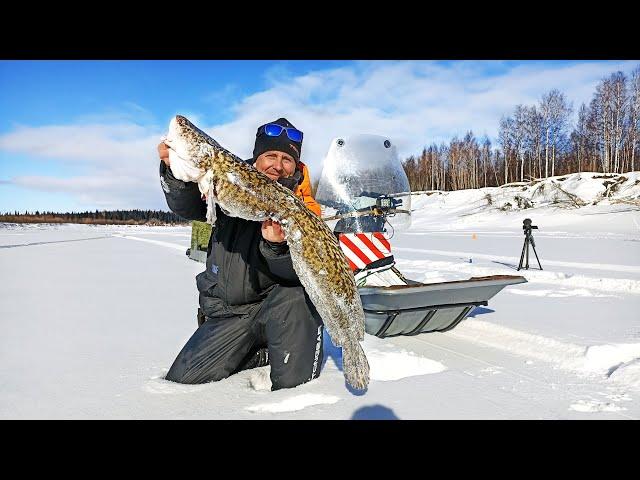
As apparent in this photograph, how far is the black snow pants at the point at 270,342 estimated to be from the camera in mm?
2949

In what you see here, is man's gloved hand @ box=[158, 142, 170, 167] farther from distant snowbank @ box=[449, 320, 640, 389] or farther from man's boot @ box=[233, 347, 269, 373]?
distant snowbank @ box=[449, 320, 640, 389]

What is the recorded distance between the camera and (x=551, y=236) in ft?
60.7

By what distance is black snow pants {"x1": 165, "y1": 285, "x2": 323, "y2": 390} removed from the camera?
295 centimetres

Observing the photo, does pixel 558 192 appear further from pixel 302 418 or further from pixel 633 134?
pixel 302 418

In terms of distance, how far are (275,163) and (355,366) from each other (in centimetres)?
172

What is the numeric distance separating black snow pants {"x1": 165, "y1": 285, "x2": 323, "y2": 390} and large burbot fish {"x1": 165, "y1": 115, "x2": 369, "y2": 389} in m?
0.49

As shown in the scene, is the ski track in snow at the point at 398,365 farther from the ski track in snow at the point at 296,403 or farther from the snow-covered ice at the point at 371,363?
the ski track in snow at the point at 296,403

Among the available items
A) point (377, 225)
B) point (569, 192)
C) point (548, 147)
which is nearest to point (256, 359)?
point (377, 225)

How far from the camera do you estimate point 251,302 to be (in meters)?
3.21

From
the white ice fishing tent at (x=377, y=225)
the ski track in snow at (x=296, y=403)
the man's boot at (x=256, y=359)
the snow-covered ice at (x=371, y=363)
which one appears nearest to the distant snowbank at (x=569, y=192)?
the snow-covered ice at (x=371, y=363)

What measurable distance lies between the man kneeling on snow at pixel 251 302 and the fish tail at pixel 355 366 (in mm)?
493
